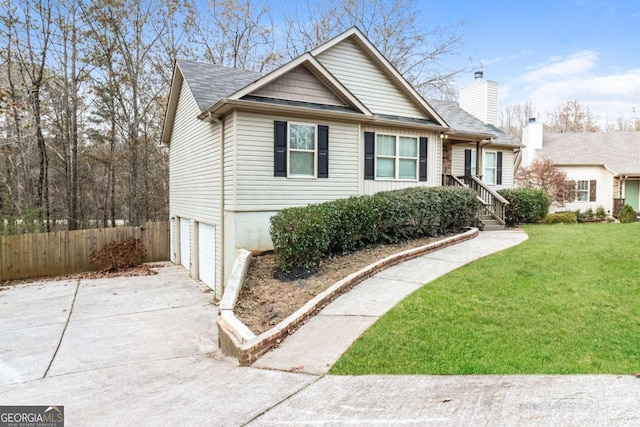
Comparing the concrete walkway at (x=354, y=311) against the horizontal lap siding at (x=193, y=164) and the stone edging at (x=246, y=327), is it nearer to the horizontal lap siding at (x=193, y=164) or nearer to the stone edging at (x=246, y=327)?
the stone edging at (x=246, y=327)

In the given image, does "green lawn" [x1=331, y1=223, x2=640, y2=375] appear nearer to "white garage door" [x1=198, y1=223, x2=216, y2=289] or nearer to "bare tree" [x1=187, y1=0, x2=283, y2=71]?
"white garage door" [x1=198, y1=223, x2=216, y2=289]

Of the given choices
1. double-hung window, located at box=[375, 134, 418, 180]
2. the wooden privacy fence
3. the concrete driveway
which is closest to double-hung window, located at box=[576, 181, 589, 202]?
double-hung window, located at box=[375, 134, 418, 180]

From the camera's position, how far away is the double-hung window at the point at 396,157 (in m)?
11.7

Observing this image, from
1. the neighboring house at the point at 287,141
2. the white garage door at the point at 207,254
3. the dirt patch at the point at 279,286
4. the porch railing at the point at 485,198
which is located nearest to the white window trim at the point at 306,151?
the neighboring house at the point at 287,141

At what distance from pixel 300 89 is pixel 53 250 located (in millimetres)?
10399

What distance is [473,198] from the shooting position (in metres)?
11.7

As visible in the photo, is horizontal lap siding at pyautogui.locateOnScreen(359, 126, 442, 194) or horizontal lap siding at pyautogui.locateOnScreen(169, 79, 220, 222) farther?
horizontal lap siding at pyautogui.locateOnScreen(359, 126, 442, 194)

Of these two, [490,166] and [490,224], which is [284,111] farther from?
[490,166]

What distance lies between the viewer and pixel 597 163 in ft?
74.0

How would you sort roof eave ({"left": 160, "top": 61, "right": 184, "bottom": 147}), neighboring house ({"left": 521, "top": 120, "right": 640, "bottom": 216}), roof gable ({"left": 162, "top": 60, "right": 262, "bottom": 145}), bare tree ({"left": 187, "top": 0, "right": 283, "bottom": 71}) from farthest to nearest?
bare tree ({"left": 187, "top": 0, "right": 283, "bottom": 71}) → neighboring house ({"left": 521, "top": 120, "right": 640, "bottom": 216}) → roof eave ({"left": 160, "top": 61, "right": 184, "bottom": 147}) → roof gable ({"left": 162, "top": 60, "right": 262, "bottom": 145})

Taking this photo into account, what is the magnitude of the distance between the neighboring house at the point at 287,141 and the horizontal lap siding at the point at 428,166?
33mm

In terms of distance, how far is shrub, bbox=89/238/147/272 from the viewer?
14.0 metres

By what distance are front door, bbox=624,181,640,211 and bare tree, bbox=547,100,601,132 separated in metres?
17.8

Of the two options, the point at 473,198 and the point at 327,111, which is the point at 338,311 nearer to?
the point at 327,111
